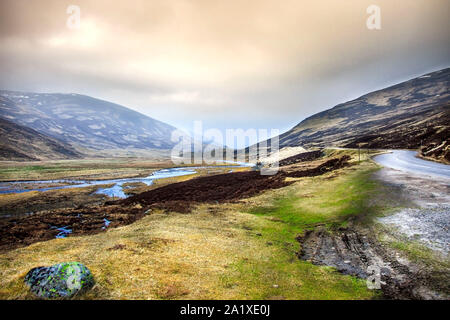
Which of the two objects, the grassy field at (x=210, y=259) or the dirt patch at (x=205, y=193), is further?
the dirt patch at (x=205, y=193)

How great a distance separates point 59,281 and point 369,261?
64.9ft

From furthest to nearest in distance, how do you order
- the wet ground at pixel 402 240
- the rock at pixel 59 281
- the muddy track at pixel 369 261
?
the wet ground at pixel 402 240 → the muddy track at pixel 369 261 → the rock at pixel 59 281

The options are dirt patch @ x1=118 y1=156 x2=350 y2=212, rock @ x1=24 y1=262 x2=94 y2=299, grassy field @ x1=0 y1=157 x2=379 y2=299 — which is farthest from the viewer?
dirt patch @ x1=118 y1=156 x2=350 y2=212

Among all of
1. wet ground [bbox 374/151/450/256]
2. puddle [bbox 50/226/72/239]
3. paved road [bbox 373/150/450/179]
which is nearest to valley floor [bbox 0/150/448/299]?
wet ground [bbox 374/151/450/256]

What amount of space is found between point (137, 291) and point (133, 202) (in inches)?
1533

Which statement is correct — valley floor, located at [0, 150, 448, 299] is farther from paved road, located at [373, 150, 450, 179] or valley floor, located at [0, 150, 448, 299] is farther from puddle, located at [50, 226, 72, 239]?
puddle, located at [50, 226, 72, 239]

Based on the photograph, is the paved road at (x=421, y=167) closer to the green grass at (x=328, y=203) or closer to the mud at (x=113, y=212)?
the green grass at (x=328, y=203)

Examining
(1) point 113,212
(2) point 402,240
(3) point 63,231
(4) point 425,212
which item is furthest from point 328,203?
(3) point 63,231

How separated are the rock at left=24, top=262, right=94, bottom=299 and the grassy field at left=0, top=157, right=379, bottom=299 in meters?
0.50

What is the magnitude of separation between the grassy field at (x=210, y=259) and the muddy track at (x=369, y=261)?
3.86 feet

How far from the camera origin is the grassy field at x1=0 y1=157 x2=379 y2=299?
12.3 m

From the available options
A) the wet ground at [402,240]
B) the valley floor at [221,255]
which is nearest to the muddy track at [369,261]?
the wet ground at [402,240]

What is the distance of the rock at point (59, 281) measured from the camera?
10648 millimetres
